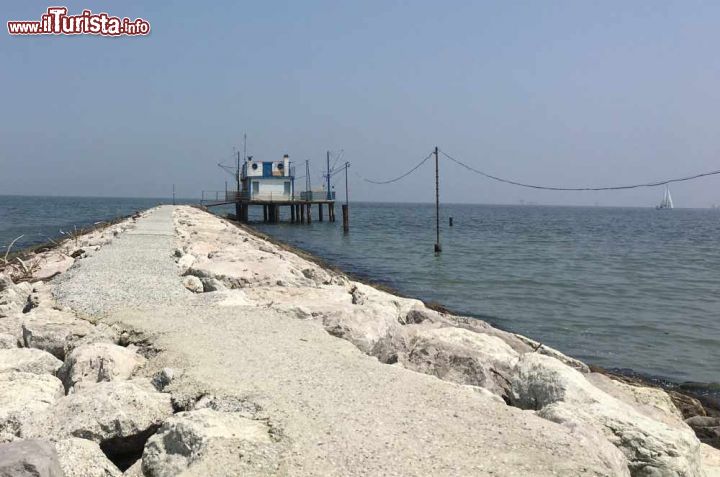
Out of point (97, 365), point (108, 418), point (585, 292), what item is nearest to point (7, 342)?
point (97, 365)

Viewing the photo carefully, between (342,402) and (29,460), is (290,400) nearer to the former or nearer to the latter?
(342,402)

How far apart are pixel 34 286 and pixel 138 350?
3707 millimetres

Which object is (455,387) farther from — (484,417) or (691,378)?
(691,378)

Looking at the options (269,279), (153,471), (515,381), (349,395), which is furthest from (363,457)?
(269,279)

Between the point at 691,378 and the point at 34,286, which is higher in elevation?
the point at 34,286

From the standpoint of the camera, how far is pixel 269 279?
8023 millimetres

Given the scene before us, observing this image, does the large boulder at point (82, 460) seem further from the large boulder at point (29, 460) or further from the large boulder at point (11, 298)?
the large boulder at point (11, 298)

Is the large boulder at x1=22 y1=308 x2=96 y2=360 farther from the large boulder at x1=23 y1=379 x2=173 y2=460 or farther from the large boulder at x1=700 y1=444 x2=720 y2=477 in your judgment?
the large boulder at x1=700 y1=444 x2=720 y2=477

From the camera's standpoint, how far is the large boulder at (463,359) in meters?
4.92

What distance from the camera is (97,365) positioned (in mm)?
4180

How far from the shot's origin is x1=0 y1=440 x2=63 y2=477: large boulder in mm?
2494

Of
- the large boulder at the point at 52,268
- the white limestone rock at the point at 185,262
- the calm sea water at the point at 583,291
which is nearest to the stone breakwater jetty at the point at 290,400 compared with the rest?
the white limestone rock at the point at 185,262

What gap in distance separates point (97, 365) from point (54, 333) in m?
1.04

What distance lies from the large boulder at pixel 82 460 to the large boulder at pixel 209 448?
180 mm
